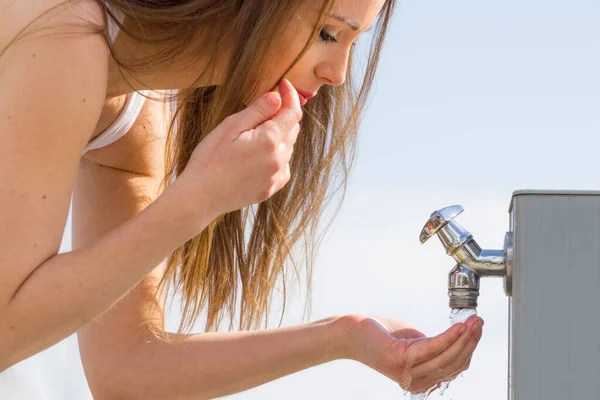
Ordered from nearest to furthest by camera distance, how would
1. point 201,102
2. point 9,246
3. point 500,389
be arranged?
point 9,246
point 500,389
point 201,102

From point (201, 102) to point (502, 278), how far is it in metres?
0.50

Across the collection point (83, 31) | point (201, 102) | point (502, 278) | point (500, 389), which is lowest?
point (500, 389)

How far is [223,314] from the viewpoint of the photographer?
1631 mm

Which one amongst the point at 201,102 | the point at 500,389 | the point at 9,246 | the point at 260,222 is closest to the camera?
the point at 9,246

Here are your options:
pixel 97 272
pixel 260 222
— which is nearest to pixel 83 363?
pixel 260 222

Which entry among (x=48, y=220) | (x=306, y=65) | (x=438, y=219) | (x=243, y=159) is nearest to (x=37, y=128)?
(x=48, y=220)

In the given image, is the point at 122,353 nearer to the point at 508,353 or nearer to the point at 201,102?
the point at 201,102

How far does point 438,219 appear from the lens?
49.3 inches

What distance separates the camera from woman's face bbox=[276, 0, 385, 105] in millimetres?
1227

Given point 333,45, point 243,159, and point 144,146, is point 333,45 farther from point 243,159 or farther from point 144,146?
point 144,146

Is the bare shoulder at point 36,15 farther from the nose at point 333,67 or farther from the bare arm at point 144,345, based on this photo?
the bare arm at point 144,345

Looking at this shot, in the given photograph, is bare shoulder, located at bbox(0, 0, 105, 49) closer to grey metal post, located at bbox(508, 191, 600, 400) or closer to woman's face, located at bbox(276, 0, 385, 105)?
woman's face, located at bbox(276, 0, 385, 105)

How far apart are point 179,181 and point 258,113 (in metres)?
0.11

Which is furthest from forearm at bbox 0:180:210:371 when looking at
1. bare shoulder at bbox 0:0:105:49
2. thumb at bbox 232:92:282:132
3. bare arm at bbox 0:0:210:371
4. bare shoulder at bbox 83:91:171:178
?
bare shoulder at bbox 83:91:171:178
